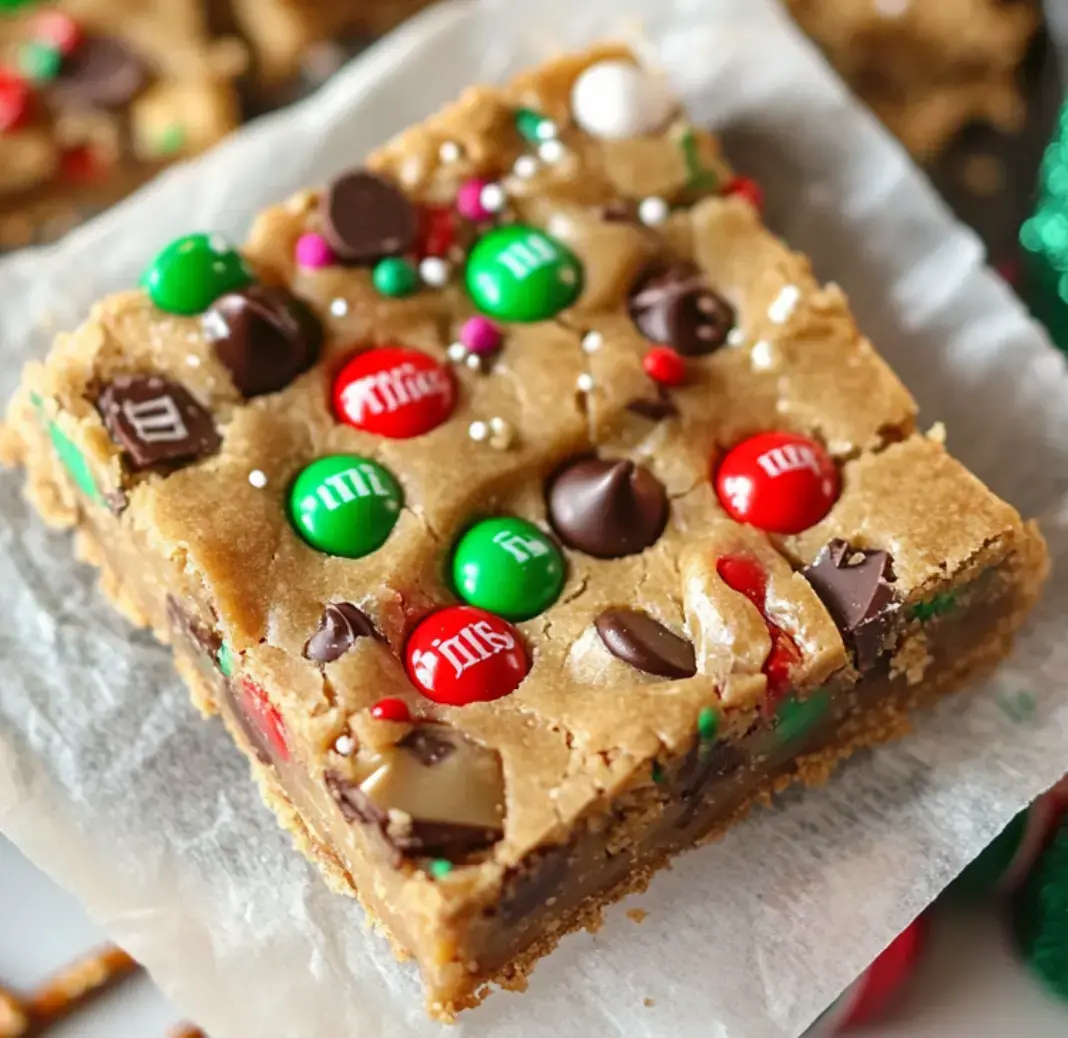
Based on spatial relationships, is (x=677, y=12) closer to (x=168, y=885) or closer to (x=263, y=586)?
(x=263, y=586)

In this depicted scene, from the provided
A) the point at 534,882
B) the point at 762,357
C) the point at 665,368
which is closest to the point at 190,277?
the point at 665,368

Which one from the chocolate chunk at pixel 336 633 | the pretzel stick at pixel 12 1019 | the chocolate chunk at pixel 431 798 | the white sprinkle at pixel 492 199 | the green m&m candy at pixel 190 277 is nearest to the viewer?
the chocolate chunk at pixel 431 798

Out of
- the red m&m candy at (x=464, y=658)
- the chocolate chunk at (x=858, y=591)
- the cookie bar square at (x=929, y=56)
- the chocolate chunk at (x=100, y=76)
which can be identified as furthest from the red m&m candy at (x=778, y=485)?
the chocolate chunk at (x=100, y=76)

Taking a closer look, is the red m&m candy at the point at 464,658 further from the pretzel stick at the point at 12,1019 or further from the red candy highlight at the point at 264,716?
the pretzel stick at the point at 12,1019

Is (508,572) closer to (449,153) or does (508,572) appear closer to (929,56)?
(449,153)

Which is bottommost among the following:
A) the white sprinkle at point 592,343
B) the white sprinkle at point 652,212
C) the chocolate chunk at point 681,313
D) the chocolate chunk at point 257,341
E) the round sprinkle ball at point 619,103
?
the chocolate chunk at point 681,313
